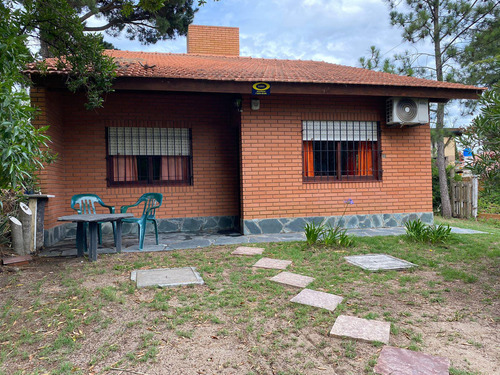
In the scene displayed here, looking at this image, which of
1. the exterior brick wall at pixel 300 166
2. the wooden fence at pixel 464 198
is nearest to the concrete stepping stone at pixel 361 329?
the exterior brick wall at pixel 300 166

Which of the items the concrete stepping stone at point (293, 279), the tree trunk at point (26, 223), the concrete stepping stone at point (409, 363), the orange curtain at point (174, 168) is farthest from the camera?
the orange curtain at point (174, 168)

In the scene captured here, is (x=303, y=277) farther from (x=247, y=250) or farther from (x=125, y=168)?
(x=125, y=168)

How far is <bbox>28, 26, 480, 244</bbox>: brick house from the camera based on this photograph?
7.00 meters

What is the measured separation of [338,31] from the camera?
18.2 m

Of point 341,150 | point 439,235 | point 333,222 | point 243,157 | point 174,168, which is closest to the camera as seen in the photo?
point 439,235

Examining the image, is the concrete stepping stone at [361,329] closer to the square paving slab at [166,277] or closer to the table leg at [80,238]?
the square paving slab at [166,277]

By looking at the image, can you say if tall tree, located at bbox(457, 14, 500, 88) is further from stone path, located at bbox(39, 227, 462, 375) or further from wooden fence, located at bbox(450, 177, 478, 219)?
stone path, located at bbox(39, 227, 462, 375)

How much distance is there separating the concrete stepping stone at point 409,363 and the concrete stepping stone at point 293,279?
146 centimetres

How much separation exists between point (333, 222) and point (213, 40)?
794 cm

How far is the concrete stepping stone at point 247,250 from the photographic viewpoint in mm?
5323

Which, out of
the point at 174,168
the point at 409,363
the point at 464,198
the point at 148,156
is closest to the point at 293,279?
the point at 409,363

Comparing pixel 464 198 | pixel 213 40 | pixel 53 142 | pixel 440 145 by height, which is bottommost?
pixel 464 198

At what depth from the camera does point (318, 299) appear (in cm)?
332

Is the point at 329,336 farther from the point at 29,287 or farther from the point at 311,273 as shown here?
the point at 29,287
